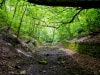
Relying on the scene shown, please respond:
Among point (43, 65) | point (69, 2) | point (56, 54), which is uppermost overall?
point (69, 2)

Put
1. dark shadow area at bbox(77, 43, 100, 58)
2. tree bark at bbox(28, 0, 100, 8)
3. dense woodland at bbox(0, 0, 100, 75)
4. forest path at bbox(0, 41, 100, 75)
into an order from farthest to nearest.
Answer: dark shadow area at bbox(77, 43, 100, 58) → dense woodland at bbox(0, 0, 100, 75) → forest path at bbox(0, 41, 100, 75) → tree bark at bbox(28, 0, 100, 8)

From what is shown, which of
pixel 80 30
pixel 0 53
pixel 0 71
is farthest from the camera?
pixel 80 30

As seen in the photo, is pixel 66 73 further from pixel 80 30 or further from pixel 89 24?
pixel 80 30

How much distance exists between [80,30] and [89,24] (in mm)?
4687

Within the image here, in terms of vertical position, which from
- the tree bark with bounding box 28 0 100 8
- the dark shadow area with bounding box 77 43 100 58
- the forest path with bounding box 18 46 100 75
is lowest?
the forest path with bounding box 18 46 100 75

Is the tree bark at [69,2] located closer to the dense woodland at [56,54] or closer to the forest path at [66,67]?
the dense woodland at [56,54]

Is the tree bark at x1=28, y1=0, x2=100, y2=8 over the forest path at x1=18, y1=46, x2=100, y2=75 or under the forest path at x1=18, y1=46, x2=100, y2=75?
over

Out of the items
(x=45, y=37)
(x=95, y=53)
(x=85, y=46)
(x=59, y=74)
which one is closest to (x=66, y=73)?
(x=59, y=74)

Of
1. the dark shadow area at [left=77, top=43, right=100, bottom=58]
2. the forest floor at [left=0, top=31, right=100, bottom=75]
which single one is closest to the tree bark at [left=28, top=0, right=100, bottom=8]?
the forest floor at [left=0, top=31, right=100, bottom=75]

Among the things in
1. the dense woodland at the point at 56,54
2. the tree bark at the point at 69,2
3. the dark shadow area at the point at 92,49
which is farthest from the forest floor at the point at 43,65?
Result: the tree bark at the point at 69,2

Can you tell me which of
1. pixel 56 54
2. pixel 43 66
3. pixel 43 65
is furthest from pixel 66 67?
pixel 56 54

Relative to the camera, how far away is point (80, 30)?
25688mm

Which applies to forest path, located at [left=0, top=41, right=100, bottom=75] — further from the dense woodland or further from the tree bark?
the tree bark

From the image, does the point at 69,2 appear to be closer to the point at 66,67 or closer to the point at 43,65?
the point at 66,67
